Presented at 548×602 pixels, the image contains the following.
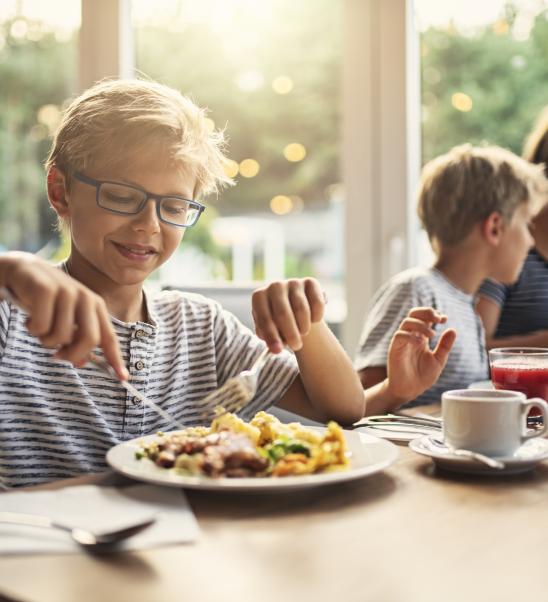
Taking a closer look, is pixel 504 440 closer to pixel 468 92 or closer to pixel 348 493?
pixel 348 493

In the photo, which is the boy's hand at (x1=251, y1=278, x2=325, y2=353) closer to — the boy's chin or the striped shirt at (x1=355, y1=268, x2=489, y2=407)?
the boy's chin

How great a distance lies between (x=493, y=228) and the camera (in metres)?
2.14

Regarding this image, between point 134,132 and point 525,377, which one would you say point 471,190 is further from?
point 134,132

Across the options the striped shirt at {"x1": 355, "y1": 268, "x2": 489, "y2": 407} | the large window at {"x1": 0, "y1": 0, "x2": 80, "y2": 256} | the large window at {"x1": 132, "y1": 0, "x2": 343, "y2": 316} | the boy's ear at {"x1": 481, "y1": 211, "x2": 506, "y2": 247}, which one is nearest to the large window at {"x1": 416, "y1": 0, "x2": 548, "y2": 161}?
the large window at {"x1": 132, "y1": 0, "x2": 343, "y2": 316}

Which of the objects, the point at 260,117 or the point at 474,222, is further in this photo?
the point at 260,117

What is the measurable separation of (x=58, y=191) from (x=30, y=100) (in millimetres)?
2190

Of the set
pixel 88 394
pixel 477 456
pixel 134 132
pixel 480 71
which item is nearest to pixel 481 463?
pixel 477 456

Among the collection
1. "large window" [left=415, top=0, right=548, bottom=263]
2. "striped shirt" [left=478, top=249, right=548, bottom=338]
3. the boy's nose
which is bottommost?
"striped shirt" [left=478, top=249, right=548, bottom=338]

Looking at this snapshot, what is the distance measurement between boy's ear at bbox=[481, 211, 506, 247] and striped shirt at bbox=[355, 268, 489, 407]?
0.18 meters

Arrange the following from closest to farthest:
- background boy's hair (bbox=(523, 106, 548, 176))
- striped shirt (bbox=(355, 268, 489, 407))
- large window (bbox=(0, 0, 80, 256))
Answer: striped shirt (bbox=(355, 268, 489, 407))
background boy's hair (bbox=(523, 106, 548, 176))
large window (bbox=(0, 0, 80, 256))

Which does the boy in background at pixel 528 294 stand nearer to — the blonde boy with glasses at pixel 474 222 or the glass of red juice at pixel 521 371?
the blonde boy with glasses at pixel 474 222

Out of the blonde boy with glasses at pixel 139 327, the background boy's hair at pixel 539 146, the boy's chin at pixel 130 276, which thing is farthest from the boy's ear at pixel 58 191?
the background boy's hair at pixel 539 146

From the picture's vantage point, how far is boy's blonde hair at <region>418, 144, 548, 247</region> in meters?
2.14

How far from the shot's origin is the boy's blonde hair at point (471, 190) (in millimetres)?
2139
